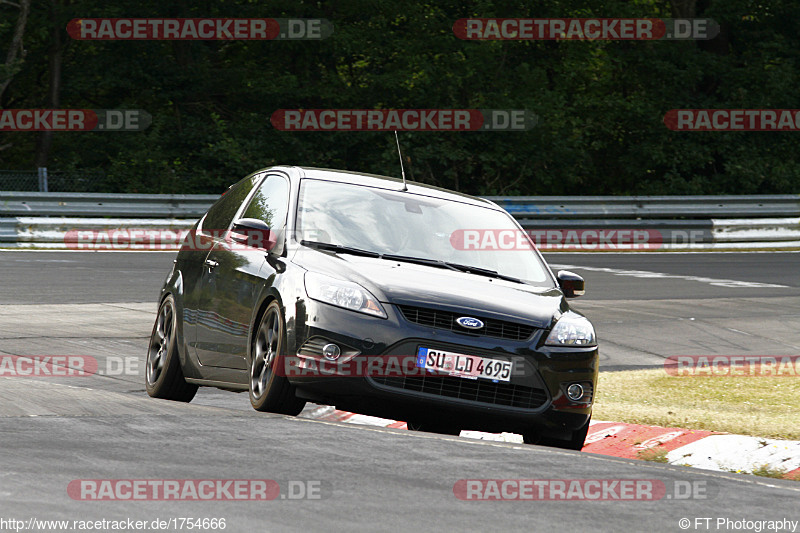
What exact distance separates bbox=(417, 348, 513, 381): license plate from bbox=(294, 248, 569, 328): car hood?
0.25m

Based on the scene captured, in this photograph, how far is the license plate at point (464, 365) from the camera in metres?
7.10

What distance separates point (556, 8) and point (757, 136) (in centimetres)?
592

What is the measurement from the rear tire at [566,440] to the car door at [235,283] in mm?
1802

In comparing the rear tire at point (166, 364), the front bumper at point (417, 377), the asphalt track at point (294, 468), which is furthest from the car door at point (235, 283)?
the front bumper at point (417, 377)

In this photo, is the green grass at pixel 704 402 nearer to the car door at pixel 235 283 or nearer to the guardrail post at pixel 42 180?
the car door at pixel 235 283

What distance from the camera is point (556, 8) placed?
3228cm

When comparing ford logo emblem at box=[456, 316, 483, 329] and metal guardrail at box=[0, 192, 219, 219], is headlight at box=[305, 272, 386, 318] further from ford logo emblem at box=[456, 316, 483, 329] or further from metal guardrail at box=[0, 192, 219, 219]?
metal guardrail at box=[0, 192, 219, 219]

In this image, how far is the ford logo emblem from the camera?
23.5 ft

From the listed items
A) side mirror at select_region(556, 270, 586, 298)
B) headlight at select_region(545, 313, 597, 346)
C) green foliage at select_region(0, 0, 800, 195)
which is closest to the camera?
headlight at select_region(545, 313, 597, 346)

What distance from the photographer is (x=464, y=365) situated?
7.14 metres

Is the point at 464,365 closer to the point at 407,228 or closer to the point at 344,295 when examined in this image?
the point at 344,295

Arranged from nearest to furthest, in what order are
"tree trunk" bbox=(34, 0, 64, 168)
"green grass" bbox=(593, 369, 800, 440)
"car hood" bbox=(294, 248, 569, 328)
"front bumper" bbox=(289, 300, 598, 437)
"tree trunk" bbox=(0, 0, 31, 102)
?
"front bumper" bbox=(289, 300, 598, 437) → "car hood" bbox=(294, 248, 569, 328) → "green grass" bbox=(593, 369, 800, 440) → "tree trunk" bbox=(0, 0, 31, 102) → "tree trunk" bbox=(34, 0, 64, 168)

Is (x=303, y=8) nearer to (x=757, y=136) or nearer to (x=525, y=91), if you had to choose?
(x=525, y=91)

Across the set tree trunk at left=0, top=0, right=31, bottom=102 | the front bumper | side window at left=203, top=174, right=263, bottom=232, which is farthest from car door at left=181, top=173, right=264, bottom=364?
tree trunk at left=0, top=0, right=31, bottom=102
